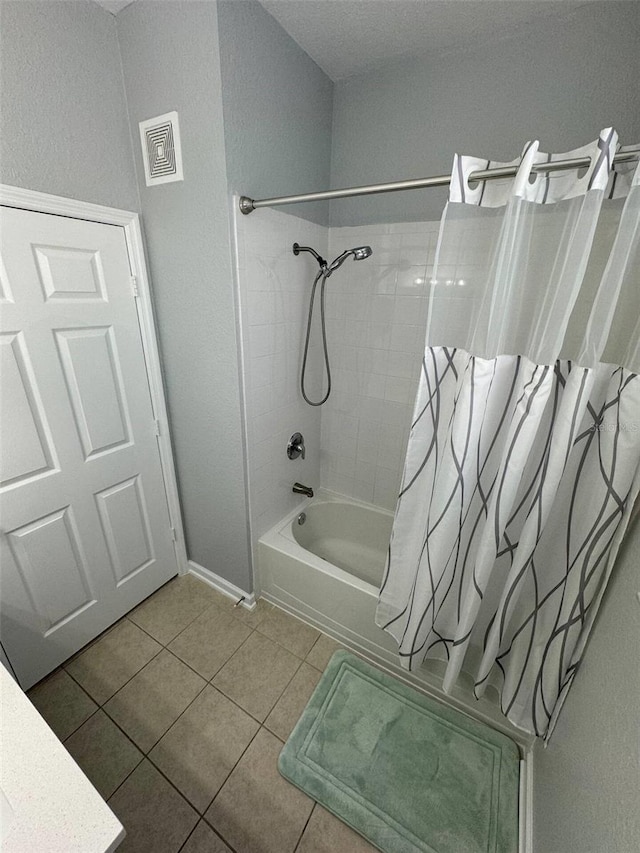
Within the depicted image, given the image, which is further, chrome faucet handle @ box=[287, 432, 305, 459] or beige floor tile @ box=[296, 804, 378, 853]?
chrome faucet handle @ box=[287, 432, 305, 459]

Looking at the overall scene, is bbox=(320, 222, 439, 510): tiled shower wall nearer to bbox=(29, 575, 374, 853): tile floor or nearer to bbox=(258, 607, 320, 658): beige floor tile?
bbox=(258, 607, 320, 658): beige floor tile

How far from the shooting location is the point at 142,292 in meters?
1.43

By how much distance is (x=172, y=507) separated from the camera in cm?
181

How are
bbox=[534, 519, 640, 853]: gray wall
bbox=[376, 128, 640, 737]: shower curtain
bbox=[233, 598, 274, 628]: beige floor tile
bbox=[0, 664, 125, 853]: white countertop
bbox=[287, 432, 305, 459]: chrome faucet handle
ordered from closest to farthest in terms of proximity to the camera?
bbox=[0, 664, 125, 853]: white countertop < bbox=[534, 519, 640, 853]: gray wall < bbox=[376, 128, 640, 737]: shower curtain < bbox=[233, 598, 274, 628]: beige floor tile < bbox=[287, 432, 305, 459]: chrome faucet handle

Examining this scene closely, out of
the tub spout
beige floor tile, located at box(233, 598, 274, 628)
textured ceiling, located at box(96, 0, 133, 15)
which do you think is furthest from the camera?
the tub spout

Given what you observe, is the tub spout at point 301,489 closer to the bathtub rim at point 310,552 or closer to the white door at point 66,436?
the bathtub rim at point 310,552

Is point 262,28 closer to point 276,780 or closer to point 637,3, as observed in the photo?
point 637,3

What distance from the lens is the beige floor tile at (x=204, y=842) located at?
102 cm

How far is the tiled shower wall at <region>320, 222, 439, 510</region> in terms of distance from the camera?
5.35ft

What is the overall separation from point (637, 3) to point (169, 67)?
1.54 metres

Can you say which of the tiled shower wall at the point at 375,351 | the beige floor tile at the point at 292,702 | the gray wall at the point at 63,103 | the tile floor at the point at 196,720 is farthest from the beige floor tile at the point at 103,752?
the gray wall at the point at 63,103

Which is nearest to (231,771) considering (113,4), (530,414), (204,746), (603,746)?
(204,746)

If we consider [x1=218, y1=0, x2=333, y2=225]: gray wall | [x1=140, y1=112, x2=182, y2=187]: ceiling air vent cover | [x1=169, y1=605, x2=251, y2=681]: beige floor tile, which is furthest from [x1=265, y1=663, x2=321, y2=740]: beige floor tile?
[x1=140, y1=112, x2=182, y2=187]: ceiling air vent cover

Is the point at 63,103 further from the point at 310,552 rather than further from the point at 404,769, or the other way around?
the point at 404,769
